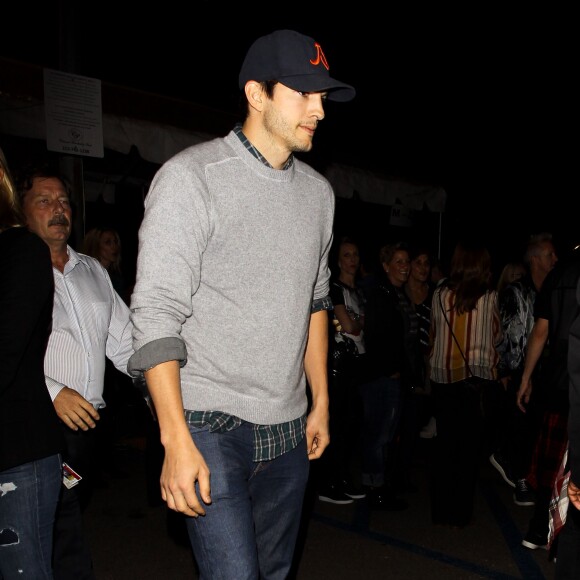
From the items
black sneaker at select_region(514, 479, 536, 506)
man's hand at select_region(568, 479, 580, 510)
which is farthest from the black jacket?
black sneaker at select_region(514, 479, 536, 506)

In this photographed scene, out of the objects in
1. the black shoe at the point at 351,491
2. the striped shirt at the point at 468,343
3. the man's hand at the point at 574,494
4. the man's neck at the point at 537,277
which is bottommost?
the black shoe at the point at 351,491

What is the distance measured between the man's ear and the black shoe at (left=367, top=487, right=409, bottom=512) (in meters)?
3.88

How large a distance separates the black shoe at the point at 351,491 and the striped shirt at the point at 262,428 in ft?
11.4

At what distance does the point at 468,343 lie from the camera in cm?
494

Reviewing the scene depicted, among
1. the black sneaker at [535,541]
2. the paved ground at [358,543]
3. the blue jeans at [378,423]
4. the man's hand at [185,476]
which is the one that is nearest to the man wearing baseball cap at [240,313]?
the man's hand at [185,476]

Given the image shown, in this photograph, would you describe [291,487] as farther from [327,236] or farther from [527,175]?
[527,175]

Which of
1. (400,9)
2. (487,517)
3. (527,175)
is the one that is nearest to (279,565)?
(487,517)

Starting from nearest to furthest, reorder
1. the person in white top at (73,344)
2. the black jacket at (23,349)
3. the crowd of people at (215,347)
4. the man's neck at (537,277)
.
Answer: the crowd of people at (215,347)
the black jacket at (23,349)
the person in white top at (73,344)
the man's neck at (537,277)

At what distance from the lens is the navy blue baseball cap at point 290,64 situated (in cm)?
205

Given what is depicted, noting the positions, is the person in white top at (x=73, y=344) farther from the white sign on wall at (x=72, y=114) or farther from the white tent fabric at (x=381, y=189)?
the white tent fabric at (x=381, y=189)

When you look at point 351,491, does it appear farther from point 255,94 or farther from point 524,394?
point 255,94

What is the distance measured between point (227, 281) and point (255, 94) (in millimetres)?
589

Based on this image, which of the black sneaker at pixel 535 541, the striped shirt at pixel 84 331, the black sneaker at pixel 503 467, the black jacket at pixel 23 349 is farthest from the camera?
the black sneaker at pixel 503 467

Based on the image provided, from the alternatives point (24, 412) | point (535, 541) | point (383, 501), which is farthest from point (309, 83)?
point (383, 501)
